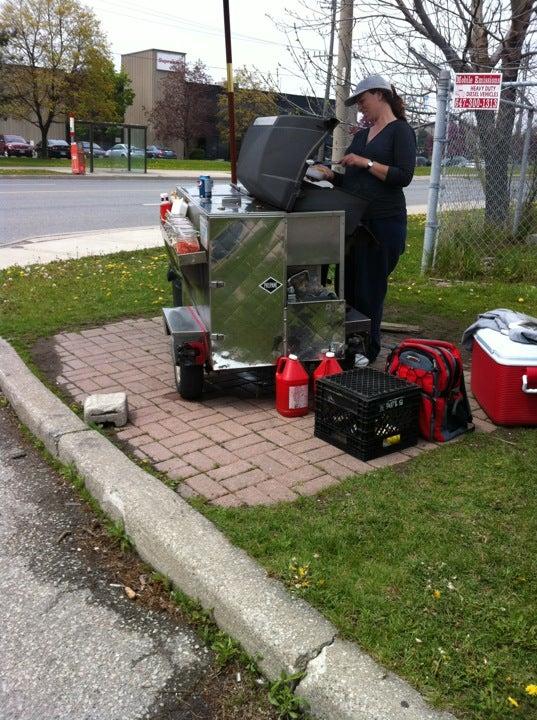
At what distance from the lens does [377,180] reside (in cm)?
468

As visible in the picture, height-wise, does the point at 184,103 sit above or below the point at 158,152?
above

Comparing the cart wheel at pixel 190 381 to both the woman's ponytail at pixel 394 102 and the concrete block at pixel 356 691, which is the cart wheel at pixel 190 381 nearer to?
the woman's ponytail at pixel 394 102

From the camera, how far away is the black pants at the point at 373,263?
481cm

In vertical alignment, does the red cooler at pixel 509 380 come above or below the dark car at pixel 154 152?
below

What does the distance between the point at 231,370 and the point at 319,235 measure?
3.23 ft

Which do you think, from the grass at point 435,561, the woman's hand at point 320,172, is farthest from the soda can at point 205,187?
the grass at point 435,561

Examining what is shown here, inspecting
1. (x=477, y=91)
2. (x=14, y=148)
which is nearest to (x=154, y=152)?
(x=14, y=148)

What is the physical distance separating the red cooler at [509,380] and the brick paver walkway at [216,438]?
0.13 m

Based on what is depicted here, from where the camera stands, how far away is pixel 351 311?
4812mm

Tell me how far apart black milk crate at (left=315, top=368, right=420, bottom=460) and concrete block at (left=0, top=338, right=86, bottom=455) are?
140cm

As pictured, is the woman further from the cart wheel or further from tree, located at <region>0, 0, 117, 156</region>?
tree, located at <region>0, 0, 117, 156</region>

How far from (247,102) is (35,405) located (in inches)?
737

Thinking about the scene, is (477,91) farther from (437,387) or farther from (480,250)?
(437,387)

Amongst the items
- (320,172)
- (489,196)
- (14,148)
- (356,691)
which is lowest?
(356,691)
